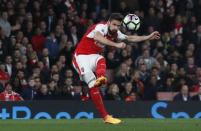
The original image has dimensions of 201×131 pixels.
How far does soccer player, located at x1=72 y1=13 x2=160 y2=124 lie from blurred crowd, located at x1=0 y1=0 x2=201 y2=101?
13.5 feet

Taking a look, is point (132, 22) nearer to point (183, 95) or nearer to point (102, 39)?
point (102, 39)

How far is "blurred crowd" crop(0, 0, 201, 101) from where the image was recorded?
2008 cm

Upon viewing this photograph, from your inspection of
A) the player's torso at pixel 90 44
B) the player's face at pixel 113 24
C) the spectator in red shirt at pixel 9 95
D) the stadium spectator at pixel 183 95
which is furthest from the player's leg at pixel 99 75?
the stadium spectator at pixel 183 95

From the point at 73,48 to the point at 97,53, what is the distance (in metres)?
6.20

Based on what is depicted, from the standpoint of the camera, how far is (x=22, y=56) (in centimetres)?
2069

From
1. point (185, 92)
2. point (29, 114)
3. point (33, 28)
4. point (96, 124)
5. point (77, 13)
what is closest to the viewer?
point (96, 124)

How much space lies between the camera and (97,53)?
15555 millimetres

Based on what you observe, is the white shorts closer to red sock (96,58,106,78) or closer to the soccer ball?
red sock (96,58,106,78)

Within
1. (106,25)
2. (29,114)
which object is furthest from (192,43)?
(106,25)

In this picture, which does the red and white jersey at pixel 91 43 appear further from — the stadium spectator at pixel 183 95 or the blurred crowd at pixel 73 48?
the stadium spectator at pixel 183 95

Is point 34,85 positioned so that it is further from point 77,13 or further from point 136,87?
point 77,13

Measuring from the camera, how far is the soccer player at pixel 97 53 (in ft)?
48.7

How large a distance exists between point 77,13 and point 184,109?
18.3 ft

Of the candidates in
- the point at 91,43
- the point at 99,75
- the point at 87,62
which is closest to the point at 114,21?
the point at 91,43
